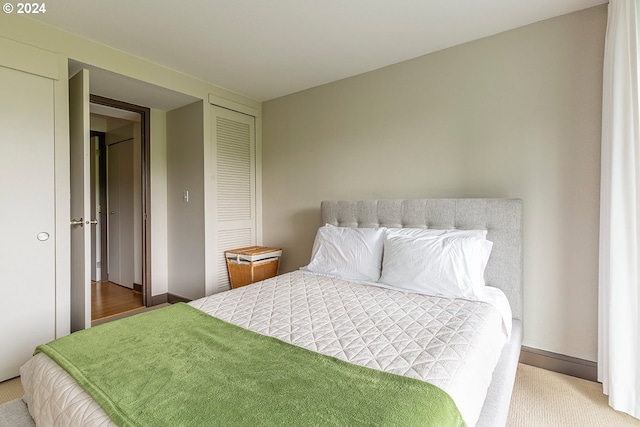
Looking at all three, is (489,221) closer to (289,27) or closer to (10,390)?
(289,27)

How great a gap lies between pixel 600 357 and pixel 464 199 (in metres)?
1.21

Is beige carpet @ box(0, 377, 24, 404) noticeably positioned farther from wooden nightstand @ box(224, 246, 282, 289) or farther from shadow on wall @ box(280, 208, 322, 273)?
shadow on wall @ box(280, 208, 322, 273)

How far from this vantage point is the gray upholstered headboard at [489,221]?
2160 mm

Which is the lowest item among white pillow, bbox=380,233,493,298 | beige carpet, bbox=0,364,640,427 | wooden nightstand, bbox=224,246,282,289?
beige carpet, bbox=0,364,640,427

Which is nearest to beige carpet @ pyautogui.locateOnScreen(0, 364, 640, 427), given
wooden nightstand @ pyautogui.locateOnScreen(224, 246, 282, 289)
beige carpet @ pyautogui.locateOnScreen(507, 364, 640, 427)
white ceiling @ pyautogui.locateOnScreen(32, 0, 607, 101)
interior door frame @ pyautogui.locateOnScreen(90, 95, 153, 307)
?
beige carpet @ pyautogui.locateOnScreen(507, 364, 640, 427)

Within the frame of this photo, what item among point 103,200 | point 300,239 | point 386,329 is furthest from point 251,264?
point 103,200

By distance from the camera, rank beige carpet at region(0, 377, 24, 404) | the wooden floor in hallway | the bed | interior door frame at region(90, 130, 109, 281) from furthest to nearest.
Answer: interior door frame at region(90, 130, 109, 281), the wooden floor in hallway, beige carpet at region(0, 377, 24, 404), the bed

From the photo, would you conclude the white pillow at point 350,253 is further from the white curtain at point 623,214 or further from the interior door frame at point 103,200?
the interior door frame at point 103,200

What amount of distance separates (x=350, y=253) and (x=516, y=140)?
1444 millimetres

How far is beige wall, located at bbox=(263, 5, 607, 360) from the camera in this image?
204 cm

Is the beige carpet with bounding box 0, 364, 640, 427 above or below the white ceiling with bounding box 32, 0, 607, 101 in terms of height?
below

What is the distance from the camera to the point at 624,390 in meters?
1.71

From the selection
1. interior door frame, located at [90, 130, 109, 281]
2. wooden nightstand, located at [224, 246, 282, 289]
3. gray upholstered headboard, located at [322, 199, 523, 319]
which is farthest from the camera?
interior door frame, located at [90, 130, 109, 281]

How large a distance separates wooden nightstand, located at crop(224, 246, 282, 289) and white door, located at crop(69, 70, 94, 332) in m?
1.26
